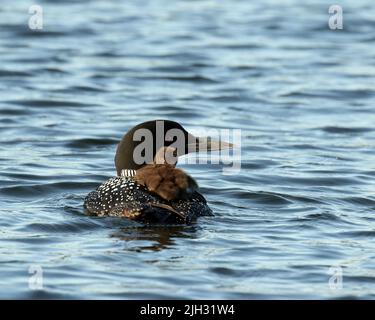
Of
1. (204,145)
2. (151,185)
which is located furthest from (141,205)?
(204,145)

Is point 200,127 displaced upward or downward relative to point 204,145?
downward

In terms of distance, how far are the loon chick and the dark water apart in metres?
0.12

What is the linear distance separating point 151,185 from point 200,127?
432cm

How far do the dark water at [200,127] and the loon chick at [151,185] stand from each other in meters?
→ 0.12

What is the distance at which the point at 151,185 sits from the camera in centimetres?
733

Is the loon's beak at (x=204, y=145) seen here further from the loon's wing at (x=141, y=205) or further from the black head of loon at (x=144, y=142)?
the loon's wing at (x=141, y=205)

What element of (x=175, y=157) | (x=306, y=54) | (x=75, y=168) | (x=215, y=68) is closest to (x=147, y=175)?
(x=175, y=157)

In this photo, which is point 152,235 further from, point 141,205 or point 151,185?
point 151,185

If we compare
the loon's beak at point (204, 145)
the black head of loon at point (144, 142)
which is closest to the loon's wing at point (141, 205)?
the black head of loon at point (144, 142)

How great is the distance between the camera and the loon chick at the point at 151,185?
7.27 m

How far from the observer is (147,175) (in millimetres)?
7418

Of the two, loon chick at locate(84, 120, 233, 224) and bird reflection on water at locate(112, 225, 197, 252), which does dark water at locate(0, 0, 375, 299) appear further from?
loon chick at locate(84, 120, 233, 224)
